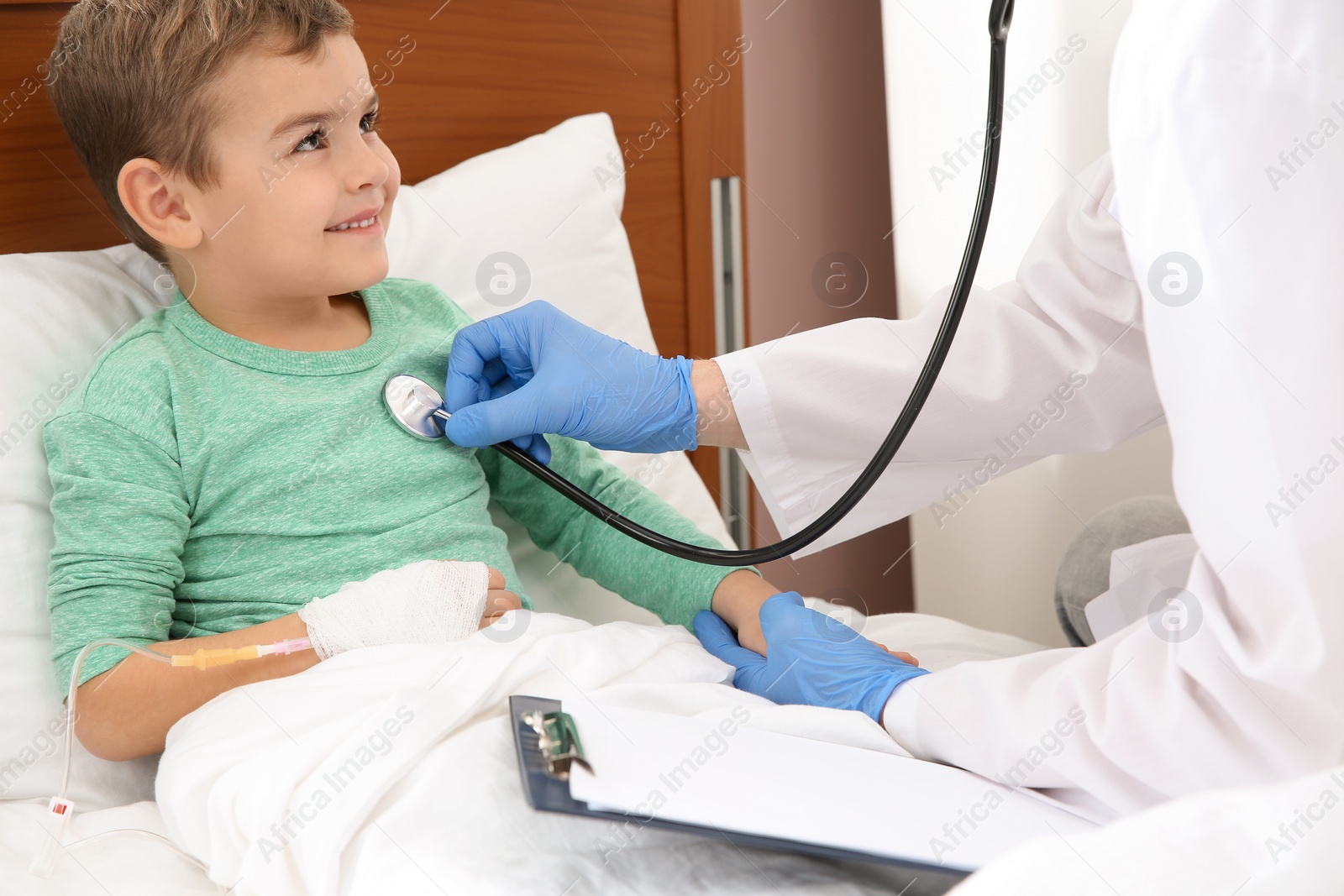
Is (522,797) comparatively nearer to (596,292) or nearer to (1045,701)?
(1045,701)

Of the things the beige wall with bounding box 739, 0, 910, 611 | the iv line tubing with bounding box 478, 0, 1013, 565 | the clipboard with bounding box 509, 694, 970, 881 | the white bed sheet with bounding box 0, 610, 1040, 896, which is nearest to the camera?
the clipboard with bounding box 509, 694, 970, 881

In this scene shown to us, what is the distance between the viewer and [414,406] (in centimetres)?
103

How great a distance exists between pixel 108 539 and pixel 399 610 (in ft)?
0.77

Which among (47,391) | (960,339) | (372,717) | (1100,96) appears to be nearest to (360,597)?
(372,717)

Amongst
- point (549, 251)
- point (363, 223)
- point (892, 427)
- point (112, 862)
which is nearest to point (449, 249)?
point (549, 251)

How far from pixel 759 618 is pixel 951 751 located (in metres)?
0.31

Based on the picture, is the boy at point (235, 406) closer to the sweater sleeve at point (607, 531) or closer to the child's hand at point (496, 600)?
the child's hand at point (496, 600)

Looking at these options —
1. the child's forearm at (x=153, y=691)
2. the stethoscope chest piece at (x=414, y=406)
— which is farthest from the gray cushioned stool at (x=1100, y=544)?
the child's forearm at (x=153, y=691)

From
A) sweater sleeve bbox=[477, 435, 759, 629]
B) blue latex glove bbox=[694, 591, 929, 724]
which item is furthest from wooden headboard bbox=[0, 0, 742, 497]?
blue latex glove bbox=[694, 591, 929, 724]

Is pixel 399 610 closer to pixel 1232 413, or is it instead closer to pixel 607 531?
pixel 607 531

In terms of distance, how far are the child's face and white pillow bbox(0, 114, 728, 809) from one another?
0.12m

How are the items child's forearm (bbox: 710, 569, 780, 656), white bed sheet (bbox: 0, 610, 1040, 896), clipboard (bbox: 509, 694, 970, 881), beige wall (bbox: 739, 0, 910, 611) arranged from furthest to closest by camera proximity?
1. beige wall (bbox: 739, 0, 910, 611)
2. child's forearm (bbox: 710, 569, 780, 656)
3. white bed sheet (bbox: 0, 610, 1040, 896)
4. clipboard (bbox: 509, 694, 970, 881)

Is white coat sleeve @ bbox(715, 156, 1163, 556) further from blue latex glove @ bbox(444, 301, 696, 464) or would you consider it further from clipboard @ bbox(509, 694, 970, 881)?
clipboard @ bbox(509, 694, 970, 881)

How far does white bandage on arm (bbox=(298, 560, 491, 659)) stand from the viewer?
885mm
